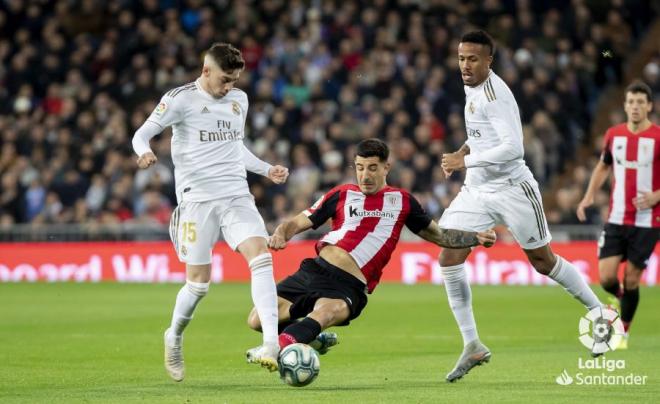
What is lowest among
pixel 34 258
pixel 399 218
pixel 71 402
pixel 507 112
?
pixel 34 258

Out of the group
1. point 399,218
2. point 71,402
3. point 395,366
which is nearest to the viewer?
point 71,402

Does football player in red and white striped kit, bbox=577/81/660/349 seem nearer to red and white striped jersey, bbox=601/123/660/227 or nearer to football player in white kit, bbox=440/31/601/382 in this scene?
red and white striped jersey, bbox=601/123/660/227

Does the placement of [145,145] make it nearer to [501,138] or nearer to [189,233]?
[189,233]

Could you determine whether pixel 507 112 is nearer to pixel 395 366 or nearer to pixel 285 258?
pixel 395 366

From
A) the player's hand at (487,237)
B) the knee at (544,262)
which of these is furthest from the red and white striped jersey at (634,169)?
the player's hand at (487,237)

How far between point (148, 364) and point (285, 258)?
433 inches

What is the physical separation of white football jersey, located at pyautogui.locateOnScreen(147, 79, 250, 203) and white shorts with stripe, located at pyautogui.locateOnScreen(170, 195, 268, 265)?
2.6 inches

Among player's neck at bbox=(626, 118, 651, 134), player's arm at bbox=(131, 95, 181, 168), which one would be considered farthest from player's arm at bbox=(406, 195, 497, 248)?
player's neck at bbox=(626, 118, 651, 134)

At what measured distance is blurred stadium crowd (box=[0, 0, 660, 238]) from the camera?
2183 centimetres

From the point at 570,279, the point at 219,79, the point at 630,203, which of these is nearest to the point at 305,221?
the point at 219,79

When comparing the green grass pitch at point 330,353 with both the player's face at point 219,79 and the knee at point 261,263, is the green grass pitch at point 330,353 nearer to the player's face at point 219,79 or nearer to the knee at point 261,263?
the knee at point 261,263

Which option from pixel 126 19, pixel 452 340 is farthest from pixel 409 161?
pixel 452 340

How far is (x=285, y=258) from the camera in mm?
21297

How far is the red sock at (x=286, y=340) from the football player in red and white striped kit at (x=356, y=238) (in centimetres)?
55
